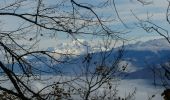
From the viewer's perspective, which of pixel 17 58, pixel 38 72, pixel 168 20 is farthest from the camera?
pixel 168 20

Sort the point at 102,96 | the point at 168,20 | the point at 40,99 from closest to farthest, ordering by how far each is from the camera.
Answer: the point at 40,99
the point at 168,20
the point at 102,96

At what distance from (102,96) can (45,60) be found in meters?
17.7

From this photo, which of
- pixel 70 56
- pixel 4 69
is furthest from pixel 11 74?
pixel 70 56

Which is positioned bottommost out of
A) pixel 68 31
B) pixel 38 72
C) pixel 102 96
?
pixel 102 96

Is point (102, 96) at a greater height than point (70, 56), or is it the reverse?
point (70, 56)

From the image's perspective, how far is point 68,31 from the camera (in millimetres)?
10453

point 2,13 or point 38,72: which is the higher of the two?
point 2,13

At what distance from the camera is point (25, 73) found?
35.3ft

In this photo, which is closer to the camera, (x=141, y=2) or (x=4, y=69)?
(x=4, y=69)

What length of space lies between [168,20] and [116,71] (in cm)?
1198

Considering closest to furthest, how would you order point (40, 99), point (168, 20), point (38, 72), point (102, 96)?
point (40, 99) → point (38, 72) → point (168, 20) → point (102, 96)

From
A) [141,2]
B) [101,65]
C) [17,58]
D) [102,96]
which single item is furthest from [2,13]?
[102,96]

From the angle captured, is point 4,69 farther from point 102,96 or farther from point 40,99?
point 102,96

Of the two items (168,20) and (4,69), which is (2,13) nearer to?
(4,69)
